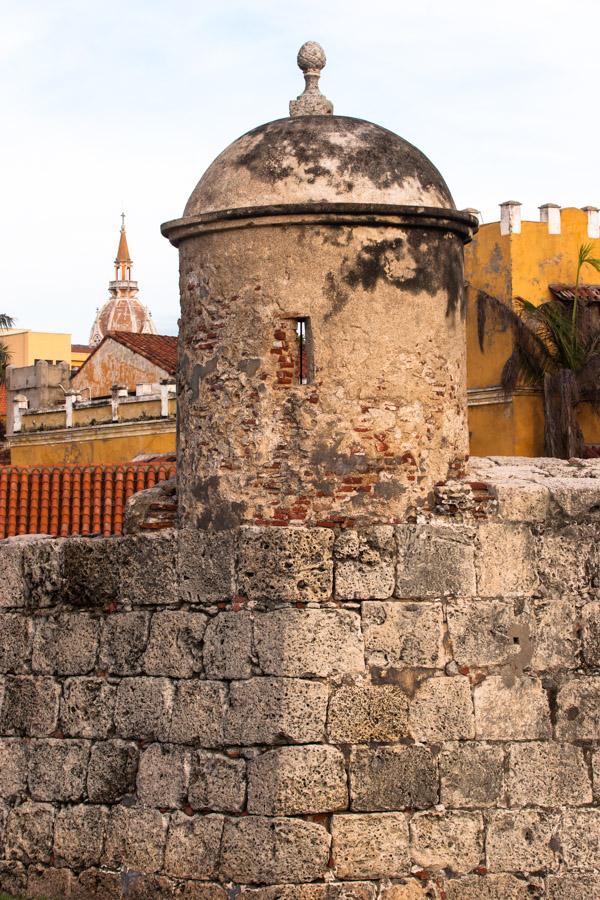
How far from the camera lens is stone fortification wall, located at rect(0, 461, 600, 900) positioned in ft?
25.0

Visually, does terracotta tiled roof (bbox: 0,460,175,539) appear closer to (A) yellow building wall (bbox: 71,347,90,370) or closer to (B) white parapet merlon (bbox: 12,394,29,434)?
(B) white parapet merlon (bbox: 12,394,29,434)

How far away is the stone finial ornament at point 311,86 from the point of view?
28.0 ft

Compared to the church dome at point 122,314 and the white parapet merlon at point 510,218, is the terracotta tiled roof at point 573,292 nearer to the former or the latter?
the white parapet merlon at point 510,218

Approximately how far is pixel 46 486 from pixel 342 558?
1272 cm

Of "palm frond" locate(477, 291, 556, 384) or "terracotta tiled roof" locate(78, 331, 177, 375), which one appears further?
"terracotta tiled roof" locate(78, 331, 177, 375)

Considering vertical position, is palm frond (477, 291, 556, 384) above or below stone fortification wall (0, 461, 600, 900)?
above

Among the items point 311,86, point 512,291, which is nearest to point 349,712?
point 311,86

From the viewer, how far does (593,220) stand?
101 ft

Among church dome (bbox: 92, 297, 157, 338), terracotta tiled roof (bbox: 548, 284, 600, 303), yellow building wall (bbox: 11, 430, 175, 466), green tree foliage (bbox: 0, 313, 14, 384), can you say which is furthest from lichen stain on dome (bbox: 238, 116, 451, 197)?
church dome (bbox: 92, 297, 157, 338)

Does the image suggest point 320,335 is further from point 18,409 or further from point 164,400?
point 18,409

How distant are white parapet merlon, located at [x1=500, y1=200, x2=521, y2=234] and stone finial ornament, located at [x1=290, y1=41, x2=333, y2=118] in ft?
68.8

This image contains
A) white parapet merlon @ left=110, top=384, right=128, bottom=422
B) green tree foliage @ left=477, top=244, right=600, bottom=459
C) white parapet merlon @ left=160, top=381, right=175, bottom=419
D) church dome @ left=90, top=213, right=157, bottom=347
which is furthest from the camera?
church dome @ left=90, top=213, right=157, bottom=347

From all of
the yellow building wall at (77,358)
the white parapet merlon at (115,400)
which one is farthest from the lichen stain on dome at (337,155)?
the yellow building wall at (77,358)

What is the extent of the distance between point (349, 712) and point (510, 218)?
22704 mm
